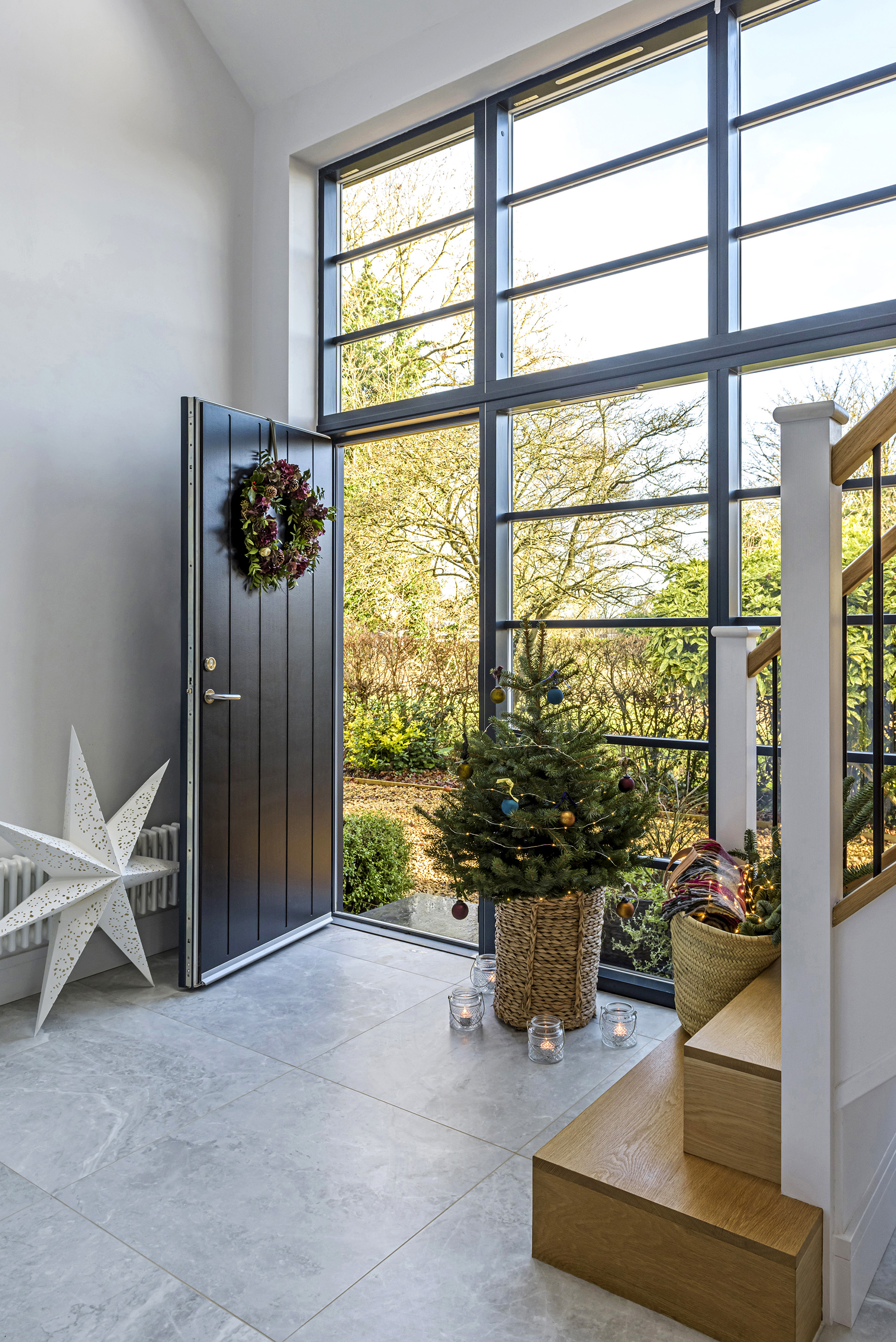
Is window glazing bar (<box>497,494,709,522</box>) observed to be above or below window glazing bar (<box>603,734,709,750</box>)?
above

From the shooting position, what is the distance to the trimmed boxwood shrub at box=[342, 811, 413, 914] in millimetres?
3865

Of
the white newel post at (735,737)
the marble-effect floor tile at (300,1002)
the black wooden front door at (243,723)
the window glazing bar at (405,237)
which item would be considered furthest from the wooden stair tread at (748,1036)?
the window glazing bar at (405,237)

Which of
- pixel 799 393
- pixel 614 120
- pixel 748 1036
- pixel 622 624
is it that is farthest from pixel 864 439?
pixel 614 120

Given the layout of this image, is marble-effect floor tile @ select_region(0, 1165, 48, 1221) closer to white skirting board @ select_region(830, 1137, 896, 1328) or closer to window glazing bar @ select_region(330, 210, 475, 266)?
white skirting board @ select_region(830, 1137, 896, 1328)

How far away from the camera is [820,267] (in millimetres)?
2506

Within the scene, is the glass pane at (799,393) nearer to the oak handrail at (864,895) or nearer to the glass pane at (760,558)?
the glass pane at (760,558)

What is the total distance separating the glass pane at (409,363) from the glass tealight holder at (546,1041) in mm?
2252

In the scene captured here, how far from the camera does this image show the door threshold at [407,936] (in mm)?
3295

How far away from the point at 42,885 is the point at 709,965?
2.09 metres

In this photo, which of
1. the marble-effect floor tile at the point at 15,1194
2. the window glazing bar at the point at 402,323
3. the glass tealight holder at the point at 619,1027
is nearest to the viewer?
the marble-effect floor tile at the point at 15,1194

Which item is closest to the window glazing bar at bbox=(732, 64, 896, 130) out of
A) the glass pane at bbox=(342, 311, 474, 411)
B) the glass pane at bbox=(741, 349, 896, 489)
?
the glass pane at bbox=(741, 349, 896, 489)

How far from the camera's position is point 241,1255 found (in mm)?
1642

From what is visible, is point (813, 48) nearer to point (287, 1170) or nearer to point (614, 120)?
point (614, 120)

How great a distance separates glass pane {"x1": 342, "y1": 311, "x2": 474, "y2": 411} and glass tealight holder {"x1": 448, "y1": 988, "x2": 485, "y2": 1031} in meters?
2.16
